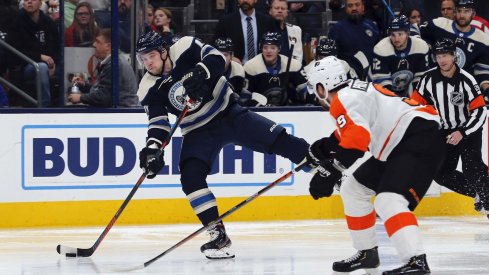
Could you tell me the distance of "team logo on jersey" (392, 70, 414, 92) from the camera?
8.53 metres

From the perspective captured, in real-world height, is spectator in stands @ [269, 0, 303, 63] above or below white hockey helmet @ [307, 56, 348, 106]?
below

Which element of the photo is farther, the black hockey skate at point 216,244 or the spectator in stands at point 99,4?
the spectator in stands at point 99,4

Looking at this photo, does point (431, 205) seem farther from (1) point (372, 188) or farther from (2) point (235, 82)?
(1) point (372, 188)

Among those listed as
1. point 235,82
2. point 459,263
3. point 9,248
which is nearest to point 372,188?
point 459,263

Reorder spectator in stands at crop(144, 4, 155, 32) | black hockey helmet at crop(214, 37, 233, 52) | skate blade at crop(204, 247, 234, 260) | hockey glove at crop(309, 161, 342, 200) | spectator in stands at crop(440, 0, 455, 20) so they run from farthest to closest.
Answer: spectator in stands at crop(440, 0, 455, 20) → spectator in stands at crop(144, 4, 155, 32) → black hockey helmet at crop(214, 37, 233, 52) → skate blade at crop(204, 247, 234, 260) → hockey glove at crop(309, 161, 342, 200)

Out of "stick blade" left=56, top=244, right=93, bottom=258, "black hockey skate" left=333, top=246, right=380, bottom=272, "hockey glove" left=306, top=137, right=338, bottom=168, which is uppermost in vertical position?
"hockey glove" left=306, top=137, right=338, bottom=168

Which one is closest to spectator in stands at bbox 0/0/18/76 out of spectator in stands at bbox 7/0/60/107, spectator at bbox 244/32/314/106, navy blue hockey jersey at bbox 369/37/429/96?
spectator in stands at bbox 7/0/60/107

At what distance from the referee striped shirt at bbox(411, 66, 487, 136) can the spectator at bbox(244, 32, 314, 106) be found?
3.32 feet

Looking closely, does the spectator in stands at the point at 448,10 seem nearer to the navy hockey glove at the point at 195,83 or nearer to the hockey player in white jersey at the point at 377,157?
the navy hockey glove at the point at 195,83

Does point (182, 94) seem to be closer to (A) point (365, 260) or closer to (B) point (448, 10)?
(A) point (365, 260)

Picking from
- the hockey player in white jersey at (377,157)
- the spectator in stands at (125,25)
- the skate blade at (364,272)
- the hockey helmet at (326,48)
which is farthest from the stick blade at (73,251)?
the hockey helmet at (326,48)

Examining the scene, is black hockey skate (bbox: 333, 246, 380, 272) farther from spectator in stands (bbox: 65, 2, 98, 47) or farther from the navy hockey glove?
spectator in stands (bbox: 65, 2, 98, 47)

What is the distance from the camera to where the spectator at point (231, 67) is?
802 cm

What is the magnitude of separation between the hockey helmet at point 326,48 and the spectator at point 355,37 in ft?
0.87
